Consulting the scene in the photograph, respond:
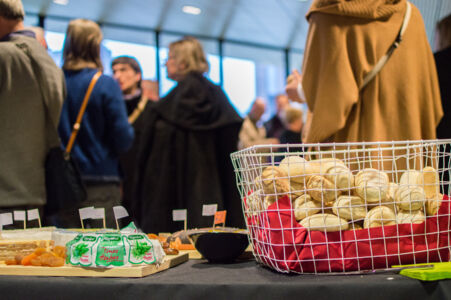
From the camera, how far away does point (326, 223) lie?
0.95 metres

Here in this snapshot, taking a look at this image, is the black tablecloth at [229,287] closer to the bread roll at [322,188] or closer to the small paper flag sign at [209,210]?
the bread roll at [322,188]

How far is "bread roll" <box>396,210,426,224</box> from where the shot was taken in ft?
3.17

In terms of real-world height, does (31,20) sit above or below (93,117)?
above

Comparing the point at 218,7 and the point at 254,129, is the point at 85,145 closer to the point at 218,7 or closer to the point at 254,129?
the point at 254,129

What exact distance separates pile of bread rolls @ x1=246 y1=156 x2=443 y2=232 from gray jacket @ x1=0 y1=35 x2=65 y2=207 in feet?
3.65

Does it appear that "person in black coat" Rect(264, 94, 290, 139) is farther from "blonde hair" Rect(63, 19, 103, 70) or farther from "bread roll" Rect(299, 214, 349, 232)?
"bread roll" Rect(299, 214, 349, 232)

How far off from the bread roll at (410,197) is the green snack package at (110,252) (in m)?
0.52

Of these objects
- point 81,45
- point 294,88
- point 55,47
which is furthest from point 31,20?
point 294,88

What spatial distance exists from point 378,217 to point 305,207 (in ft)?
0.42

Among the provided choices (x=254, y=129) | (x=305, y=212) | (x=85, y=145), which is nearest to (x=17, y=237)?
(x=305, y=212)

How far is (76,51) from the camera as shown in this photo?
8.14 feet

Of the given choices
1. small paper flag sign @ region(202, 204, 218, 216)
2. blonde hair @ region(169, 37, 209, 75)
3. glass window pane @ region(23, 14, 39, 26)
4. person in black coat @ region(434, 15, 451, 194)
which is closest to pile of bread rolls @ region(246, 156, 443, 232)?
small paper flag sign @ region(202, 204, 218, 216)

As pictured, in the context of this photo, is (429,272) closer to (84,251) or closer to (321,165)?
(321,165)

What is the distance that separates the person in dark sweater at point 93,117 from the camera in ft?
7.88
